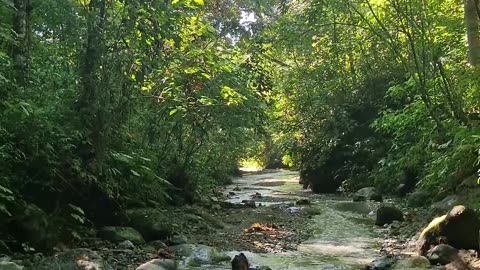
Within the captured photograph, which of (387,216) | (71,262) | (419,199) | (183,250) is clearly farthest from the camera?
(419,199)

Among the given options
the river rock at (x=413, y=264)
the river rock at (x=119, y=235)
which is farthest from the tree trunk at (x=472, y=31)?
the river rock at (x=119, y=235)

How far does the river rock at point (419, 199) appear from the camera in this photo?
38.4 feet

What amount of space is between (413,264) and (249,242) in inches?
118

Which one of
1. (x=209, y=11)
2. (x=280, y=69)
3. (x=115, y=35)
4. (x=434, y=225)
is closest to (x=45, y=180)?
(x=115, y=35)

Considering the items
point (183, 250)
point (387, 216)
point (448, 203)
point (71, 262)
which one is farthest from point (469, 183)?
point (71, 262)

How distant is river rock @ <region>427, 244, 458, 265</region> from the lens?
671 cm

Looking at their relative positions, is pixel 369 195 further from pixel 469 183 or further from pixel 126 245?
pixel 126 245

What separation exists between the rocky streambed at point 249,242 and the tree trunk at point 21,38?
2.52m

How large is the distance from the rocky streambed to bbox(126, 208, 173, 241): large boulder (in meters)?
0.02

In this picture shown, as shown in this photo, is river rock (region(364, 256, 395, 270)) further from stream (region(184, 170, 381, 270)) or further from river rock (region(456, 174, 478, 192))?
river rock (region(456, 174, 478, 192))

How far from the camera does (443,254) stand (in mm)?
6777

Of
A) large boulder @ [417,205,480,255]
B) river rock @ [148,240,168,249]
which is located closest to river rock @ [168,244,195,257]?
river rock @ [148,240,168,249]

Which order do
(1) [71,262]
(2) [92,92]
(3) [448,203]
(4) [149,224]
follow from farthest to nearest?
(3) [448,203] → (4) [149,224] → (2) [92,92] → (1) [71,262]

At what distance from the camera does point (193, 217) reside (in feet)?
33.7
